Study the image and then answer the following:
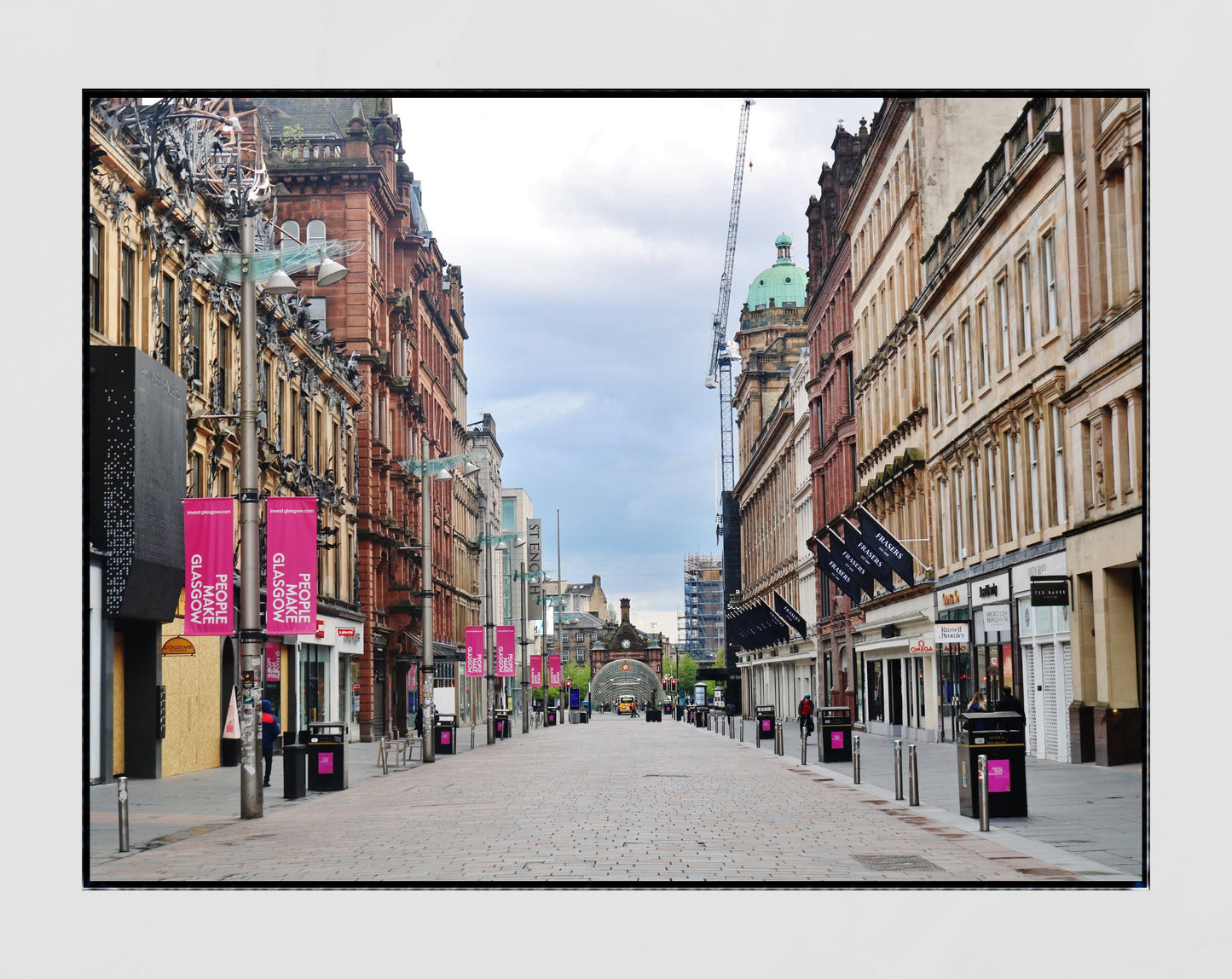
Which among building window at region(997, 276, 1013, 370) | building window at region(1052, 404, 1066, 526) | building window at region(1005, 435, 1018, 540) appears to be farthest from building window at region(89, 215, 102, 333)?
building window at region(1005, 435, 1018, 540)

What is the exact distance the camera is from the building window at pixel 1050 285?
1213 inches

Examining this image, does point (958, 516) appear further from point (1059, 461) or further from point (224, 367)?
point (224, 367)

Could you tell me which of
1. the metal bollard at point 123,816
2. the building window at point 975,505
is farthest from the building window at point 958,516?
the metal bollard at point 123,816

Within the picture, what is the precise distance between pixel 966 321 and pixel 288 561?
20951 millimetres

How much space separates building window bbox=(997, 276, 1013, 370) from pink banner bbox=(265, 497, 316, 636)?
17.2m

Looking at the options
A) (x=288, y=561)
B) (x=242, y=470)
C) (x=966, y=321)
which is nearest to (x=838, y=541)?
(x=966, y=321)

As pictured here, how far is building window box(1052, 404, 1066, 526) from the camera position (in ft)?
102

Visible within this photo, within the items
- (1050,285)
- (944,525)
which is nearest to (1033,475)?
(1050,285)

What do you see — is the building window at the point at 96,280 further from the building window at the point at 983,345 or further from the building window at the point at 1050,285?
the building window at the point at 983,345

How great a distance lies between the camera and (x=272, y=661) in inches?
1654

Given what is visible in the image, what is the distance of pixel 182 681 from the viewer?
3256cm

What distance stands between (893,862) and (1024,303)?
21.1 metres

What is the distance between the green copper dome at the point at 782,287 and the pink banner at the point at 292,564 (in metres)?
110

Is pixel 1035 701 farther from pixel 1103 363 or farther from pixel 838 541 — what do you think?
pixel 838 541
